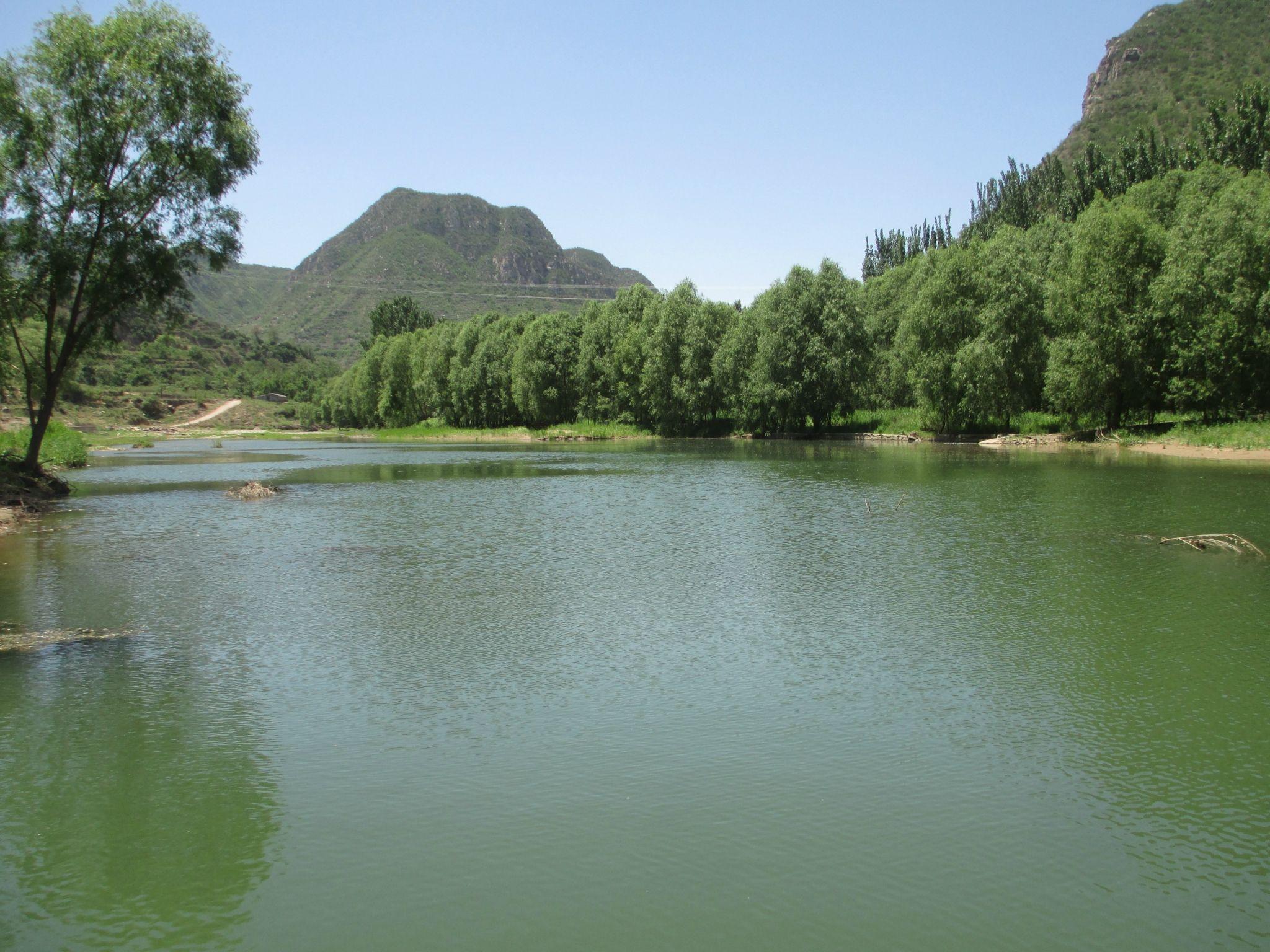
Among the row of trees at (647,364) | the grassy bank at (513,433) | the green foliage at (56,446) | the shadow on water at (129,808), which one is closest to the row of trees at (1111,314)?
the row of trees at (647,364)

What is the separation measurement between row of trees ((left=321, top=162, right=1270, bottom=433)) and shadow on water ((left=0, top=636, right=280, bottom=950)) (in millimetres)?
51803

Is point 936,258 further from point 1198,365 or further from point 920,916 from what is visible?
point 920,916

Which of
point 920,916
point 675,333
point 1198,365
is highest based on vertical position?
point 675,333

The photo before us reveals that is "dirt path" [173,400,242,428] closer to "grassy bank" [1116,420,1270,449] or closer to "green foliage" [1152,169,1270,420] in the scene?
"grassy bank" [1116,420,1270,449]

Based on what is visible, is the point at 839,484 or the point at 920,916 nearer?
the point at 920,916

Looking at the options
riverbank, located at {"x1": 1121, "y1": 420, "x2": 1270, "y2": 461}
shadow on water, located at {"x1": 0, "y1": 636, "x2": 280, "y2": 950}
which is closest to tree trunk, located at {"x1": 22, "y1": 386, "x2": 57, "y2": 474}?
shadow on water, located at {"x1": 0, "y1": 636, "x2": 280, "y2": 950}

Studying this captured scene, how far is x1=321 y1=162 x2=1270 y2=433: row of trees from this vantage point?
160 feet

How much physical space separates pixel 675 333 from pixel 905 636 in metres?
74.8

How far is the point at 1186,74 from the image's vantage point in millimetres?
173625

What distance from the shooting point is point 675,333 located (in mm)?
86062

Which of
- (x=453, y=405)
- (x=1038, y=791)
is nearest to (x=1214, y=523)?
(x=1038, y=791)

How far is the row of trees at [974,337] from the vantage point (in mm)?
48750

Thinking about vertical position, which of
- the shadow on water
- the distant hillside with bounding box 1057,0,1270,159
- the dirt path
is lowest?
the shadow on water

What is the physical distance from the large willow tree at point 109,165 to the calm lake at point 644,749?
1486 cm
